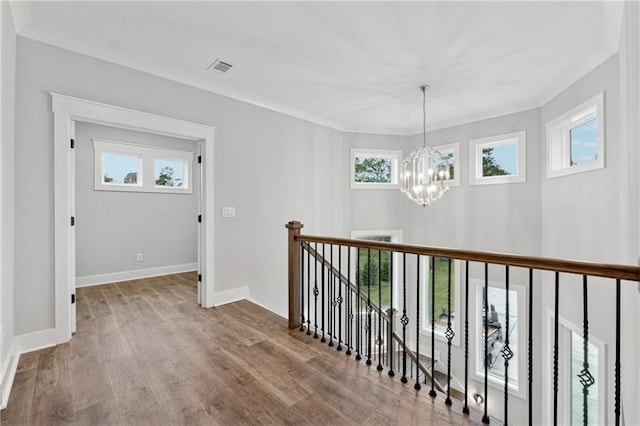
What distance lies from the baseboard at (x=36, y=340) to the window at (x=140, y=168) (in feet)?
8.95

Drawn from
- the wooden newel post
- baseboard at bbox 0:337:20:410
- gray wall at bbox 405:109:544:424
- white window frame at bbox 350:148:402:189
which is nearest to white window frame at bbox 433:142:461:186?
gray wall at bbox 405:109:544:424

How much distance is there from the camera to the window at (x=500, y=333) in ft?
14.5

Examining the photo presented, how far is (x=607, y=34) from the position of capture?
2.54 m

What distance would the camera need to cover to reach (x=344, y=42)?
2.63 meters

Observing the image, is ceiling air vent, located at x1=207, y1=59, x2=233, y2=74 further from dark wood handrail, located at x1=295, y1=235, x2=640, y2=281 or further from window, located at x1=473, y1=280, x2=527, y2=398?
window, located at x1=473, y1=280, x2=527, y2=398

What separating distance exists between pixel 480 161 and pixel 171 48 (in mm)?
4743

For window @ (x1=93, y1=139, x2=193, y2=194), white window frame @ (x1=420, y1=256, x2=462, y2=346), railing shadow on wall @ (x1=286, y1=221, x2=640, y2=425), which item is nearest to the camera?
railing shadow on wall @ (x1=286, y1=221, x2=640, y2=425)

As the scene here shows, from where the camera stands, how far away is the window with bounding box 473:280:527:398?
4.42 m

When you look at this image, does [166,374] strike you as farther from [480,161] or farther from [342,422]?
[480,161]

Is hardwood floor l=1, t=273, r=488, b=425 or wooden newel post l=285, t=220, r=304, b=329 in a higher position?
wooden newel post l=285, t=220, r=304, b=329

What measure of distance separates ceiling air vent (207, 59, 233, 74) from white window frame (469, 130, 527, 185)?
13.3ft

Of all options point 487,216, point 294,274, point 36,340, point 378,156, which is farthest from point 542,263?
point 378,156

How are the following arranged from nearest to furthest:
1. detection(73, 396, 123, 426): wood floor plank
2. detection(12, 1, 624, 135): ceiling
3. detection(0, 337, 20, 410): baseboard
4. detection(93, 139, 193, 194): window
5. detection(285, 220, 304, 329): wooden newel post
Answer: detection(73, 396, 123, 426): wood floor plank, detection(0, 337, 20, 410): baseboard, detection(12, 1, 624, 135): ceiling, detection(285, 220, 304, 329): wooden newel post, detection(93, 139, 193, 194): window

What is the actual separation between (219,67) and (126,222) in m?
3.21
